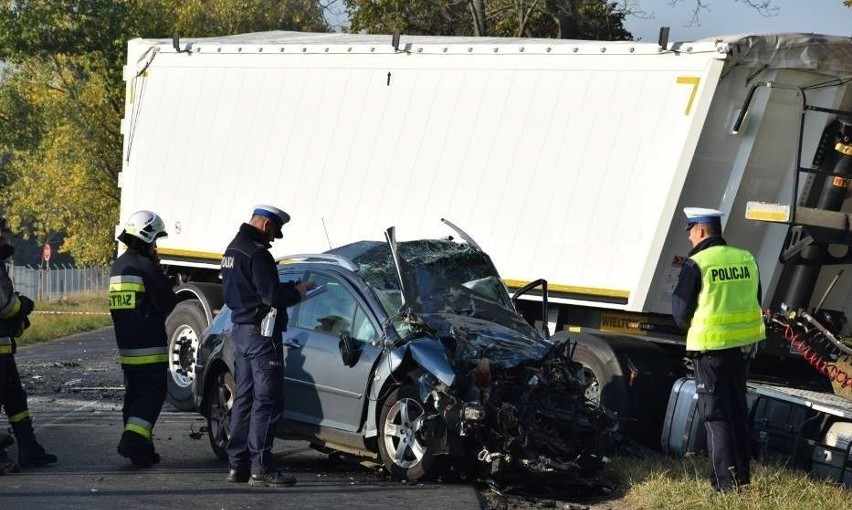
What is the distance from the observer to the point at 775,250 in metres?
11.0

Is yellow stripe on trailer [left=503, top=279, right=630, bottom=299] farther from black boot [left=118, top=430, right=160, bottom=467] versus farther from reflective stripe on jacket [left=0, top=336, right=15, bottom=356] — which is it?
reflective stripe on jacket [left=0, top=336, right=15, bottom=356]

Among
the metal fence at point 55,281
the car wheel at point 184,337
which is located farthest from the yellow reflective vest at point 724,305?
the metal fence at point 55,281

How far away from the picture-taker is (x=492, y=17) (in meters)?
28.6

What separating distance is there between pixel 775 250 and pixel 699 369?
9.49 ft

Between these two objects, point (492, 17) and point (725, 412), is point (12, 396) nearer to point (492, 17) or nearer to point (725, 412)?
point (725, 412)

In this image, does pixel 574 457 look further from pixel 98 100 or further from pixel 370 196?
pixel 98 100

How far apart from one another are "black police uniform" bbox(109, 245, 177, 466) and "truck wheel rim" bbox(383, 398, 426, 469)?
73.6 inches

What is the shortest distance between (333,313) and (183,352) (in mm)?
4973

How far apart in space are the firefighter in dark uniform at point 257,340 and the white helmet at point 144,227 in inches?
39.3

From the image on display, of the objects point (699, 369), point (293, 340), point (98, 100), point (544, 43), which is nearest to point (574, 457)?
point (699, 369)

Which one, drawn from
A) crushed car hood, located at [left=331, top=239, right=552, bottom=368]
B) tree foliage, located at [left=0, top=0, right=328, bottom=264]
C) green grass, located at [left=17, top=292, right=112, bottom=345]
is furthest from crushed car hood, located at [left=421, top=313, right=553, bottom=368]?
tree foliage, located at [left=0, top=0, right=328, bottom=264]

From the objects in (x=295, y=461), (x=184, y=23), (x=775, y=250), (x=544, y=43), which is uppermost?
(x=184, y=23)

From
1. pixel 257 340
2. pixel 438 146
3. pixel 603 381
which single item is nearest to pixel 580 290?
pixel 603 381

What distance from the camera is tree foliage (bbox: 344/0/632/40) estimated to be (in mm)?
26891
